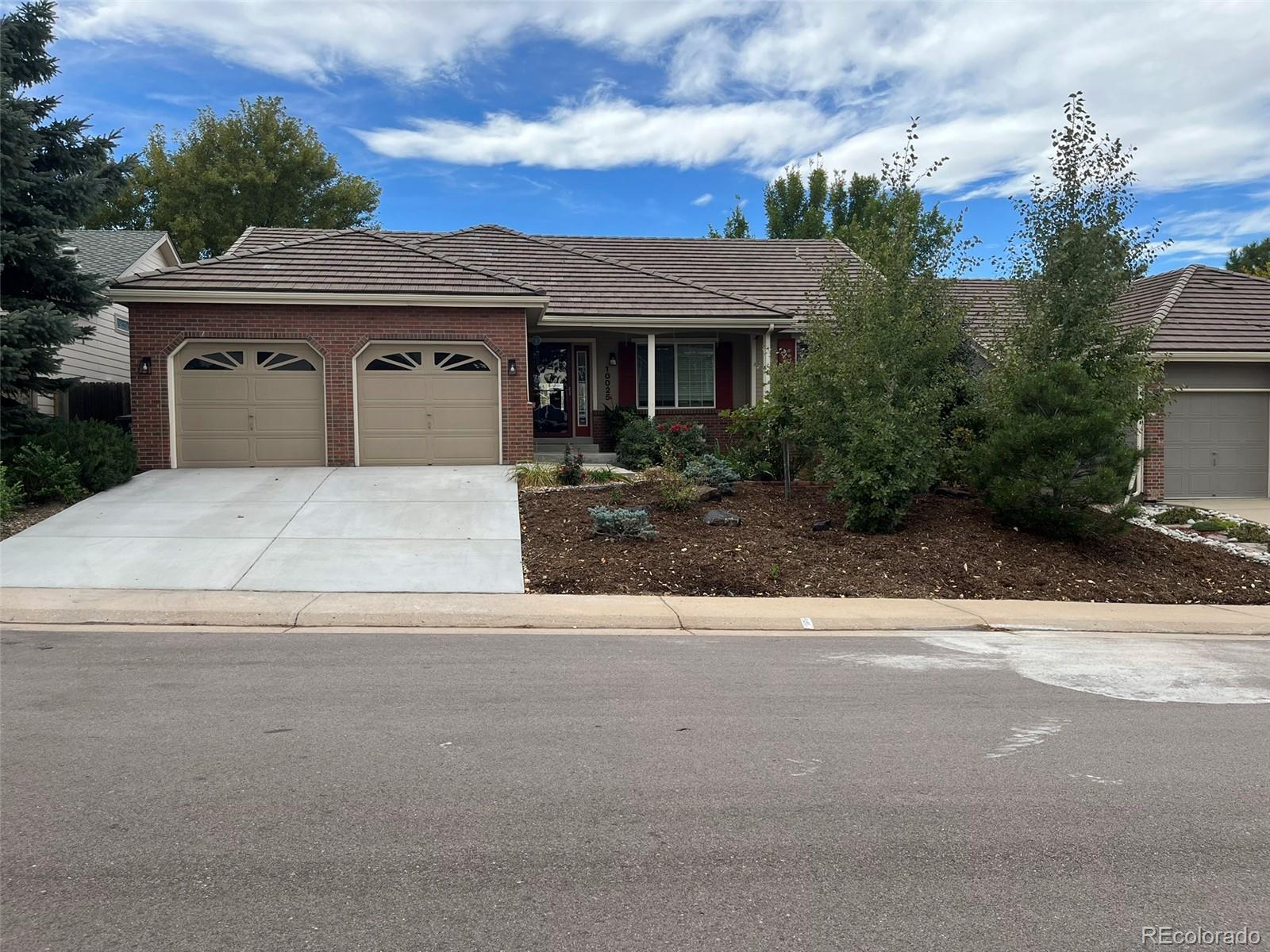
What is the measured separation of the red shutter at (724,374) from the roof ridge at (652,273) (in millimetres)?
1284

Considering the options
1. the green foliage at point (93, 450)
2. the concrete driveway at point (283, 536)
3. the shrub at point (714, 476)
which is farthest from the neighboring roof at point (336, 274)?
the shrub at point (714, 476)

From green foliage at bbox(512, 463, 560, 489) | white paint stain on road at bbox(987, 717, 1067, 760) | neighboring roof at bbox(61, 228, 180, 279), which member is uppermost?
neighboring roof at bbox(61, 228, 180, 279)

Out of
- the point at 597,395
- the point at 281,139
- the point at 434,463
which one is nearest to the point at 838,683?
the point at 434,463

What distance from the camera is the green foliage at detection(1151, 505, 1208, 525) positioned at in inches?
599

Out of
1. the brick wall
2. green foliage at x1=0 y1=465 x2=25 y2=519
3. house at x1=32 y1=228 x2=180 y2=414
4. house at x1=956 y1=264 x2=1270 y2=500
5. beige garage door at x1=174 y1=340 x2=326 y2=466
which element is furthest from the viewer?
house at x1=32 y1=228 x2=180 y2=414

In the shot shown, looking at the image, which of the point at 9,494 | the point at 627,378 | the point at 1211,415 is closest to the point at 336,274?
the point at 9,494

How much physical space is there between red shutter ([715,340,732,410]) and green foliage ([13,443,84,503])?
13248 mm

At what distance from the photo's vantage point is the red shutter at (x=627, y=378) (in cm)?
2134

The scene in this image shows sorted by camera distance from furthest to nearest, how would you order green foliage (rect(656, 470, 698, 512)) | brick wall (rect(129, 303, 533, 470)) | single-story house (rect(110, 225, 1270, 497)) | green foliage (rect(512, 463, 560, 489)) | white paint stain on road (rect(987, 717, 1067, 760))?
single-story house (rect(110, 225, 1270, 497)), brick wall (rect(129, 303, 533, 470)), green foliage (rect(512, 463, 560, 489)), green foliage (rect(656, 470, 698, 512)), white paint stain on road (rect(987, 717, 1067, 760))

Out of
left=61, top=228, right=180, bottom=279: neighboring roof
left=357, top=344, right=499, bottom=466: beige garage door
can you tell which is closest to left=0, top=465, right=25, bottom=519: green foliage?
left=357, top=344, right=499, bottom=466: beige garage door

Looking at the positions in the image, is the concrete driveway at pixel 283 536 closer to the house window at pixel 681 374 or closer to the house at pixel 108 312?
the house window at pixel 681 374

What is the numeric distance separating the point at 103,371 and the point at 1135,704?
24.0 m

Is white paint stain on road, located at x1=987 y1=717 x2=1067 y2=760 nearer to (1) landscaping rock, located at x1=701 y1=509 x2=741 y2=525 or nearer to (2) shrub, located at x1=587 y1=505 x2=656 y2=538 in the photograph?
(2) shrub, located at x1=587 y1=505 x2=656 y2=538

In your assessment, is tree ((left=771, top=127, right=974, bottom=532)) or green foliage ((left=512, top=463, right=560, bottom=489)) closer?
tree ((left=771, top=127, right=974, bottom=532))
